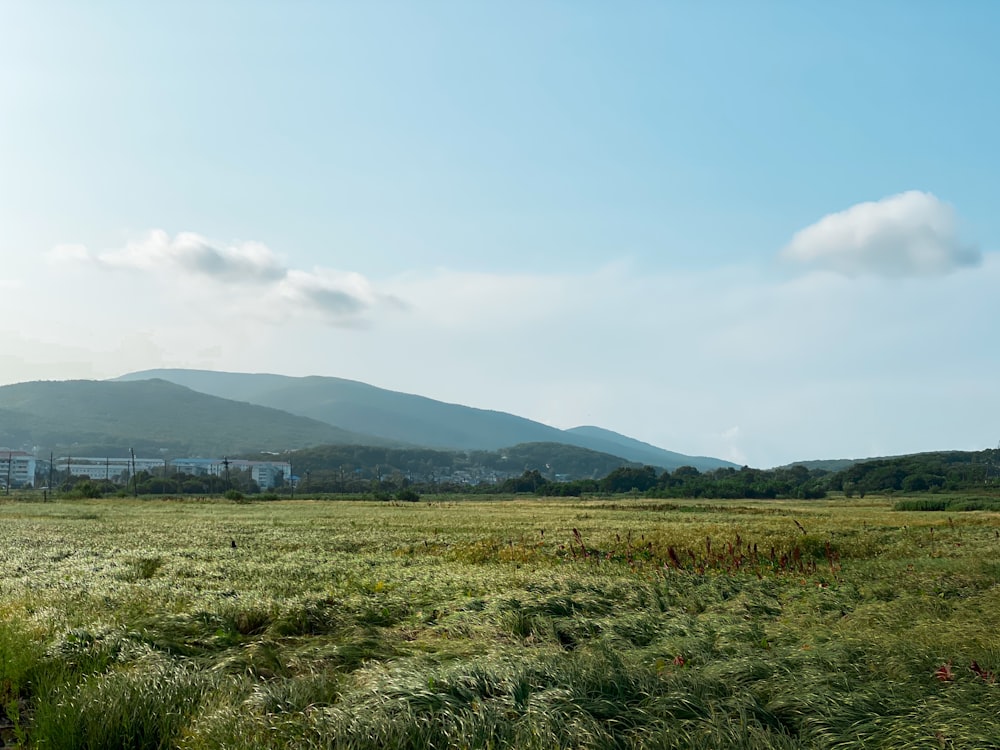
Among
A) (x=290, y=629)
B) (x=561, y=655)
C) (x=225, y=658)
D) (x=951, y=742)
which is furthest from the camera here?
(x=290, y=629)

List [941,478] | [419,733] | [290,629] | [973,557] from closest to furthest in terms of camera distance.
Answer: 1. [419,733]
2. [290,629]
3. [973,557]
4. [941,478]

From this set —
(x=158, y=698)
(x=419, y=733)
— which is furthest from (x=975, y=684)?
(x=158, y=698)

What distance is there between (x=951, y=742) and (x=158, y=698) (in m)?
7.28

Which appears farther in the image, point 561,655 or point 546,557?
point 546,557

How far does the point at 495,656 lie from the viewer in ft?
28.4

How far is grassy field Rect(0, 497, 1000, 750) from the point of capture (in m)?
6.34

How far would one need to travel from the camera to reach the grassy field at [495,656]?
634 cm

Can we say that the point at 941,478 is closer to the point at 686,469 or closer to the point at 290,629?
the point at 686,469

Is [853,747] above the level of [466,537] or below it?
above

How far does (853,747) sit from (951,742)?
2.36ft

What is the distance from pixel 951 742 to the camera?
5.62m

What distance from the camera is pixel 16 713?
7.82m

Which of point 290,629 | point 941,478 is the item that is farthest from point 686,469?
point 290,629

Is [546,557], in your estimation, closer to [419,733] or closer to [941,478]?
[419,733]
